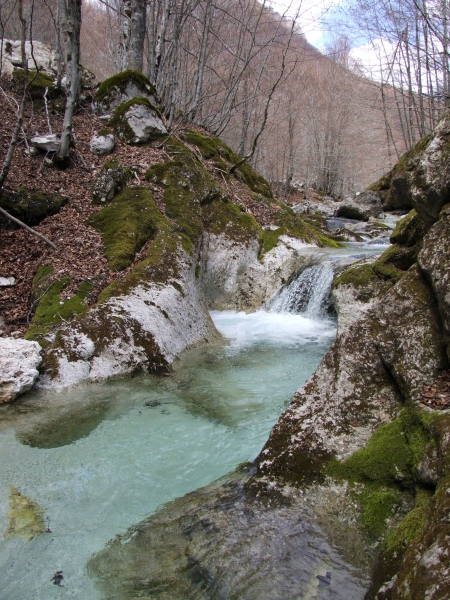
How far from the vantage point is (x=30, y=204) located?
25.3 feet

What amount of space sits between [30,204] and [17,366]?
13.8 ft

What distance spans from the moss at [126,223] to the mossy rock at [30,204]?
0.85 m

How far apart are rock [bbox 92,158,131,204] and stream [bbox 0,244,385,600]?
13.6ft

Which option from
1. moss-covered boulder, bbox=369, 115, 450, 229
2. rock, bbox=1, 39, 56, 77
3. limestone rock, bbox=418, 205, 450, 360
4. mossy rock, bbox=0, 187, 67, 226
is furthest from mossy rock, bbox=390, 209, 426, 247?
rock, bbox=1, 39, 56, 77

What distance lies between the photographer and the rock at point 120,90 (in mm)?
11102

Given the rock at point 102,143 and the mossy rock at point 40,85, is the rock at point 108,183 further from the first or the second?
the mossy rock at point 40,85

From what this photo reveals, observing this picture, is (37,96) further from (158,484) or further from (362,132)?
(362,132)

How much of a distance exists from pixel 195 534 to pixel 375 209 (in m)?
21.0

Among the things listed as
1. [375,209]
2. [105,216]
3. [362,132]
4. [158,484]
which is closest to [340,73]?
[362,132]

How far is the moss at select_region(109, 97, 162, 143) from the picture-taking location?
34.6 feet

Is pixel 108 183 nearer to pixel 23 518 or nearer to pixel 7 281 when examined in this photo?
pixel 7 281

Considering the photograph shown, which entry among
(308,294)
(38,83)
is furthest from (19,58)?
(308,294)

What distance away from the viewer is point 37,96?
11023 mm

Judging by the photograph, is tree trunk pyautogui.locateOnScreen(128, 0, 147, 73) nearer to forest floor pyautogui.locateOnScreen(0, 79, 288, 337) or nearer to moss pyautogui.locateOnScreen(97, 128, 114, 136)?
forest floor pyautogui.locateOnScreen(0, 79, 288, 337)
